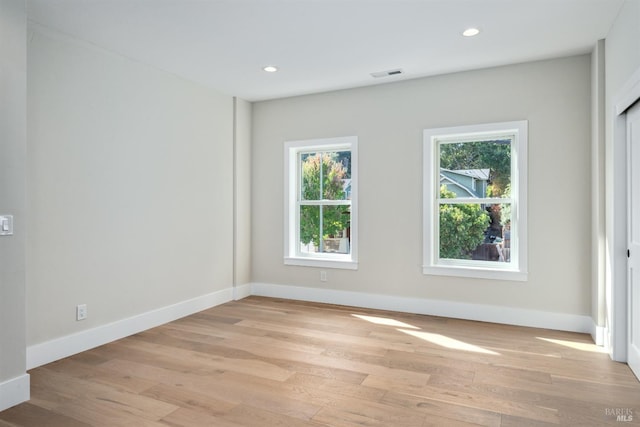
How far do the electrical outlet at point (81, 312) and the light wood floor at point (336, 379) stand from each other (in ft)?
1.01

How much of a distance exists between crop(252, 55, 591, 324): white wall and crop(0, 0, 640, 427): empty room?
2 cm

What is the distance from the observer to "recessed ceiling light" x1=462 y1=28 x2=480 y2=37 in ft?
10.8

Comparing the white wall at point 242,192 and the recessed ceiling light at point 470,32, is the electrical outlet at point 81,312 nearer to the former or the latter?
the white wall at point 242,192

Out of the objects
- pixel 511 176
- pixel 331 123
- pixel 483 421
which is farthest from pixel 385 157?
pixel 483 421

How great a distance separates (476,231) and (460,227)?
169mm

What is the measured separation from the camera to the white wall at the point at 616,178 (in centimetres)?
297

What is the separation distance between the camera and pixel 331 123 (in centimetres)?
505

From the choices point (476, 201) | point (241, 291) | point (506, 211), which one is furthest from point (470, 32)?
point (241, 291)

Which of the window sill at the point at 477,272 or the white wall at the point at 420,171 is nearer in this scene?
the white wall at the point at 420,171

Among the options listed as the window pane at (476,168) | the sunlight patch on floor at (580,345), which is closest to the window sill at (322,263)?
the window pane at (476,168)

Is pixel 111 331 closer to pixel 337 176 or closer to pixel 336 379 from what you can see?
pixel 336 379

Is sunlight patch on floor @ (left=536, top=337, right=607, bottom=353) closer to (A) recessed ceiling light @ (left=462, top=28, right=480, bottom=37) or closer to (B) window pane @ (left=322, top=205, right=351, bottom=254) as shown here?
(B) window pane @ (left=322, top=205, right=351, bottom=254)

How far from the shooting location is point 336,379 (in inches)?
112

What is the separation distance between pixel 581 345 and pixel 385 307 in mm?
1926
